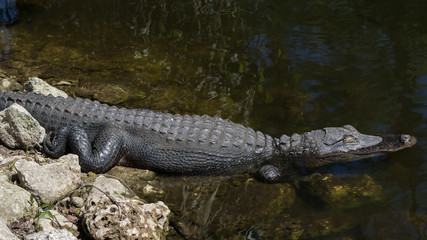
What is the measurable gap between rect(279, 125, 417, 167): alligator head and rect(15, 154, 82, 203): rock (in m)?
2.39

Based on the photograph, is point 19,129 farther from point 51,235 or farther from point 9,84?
point 9,84

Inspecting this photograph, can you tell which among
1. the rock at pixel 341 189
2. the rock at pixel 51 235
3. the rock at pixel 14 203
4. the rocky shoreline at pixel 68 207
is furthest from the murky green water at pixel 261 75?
the rock at pixel 14 203

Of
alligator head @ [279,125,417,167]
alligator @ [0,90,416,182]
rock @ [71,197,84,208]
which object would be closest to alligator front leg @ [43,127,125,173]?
alligator @ [0,90,416,182]

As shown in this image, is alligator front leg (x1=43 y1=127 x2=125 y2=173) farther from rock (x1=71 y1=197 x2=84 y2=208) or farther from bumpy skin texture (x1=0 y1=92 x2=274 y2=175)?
rock (x1=71 y1=197 x2=84 y2=208)

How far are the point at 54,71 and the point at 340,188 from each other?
4637 mm

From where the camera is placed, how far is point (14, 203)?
136 inches

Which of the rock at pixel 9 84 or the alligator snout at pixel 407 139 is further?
the rock at pixel 9 84

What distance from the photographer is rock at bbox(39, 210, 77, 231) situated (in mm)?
3490

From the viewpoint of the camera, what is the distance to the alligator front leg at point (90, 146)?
15.4 feet

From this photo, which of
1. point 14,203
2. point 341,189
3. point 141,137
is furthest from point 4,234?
point 341,189

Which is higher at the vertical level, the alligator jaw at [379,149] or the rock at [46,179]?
the rock at [46,179]

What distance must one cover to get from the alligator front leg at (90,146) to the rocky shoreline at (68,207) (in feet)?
1.14

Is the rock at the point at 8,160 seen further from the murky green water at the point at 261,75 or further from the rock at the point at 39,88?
the rock at the point at 39,88

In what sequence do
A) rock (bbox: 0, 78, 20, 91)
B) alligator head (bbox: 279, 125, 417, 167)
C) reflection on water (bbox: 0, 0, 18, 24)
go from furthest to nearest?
1. reflection on water (bbox: 0, 0, 18, 24)
2. rock (bbox: 0, 78, 20, 91)
3. alligator head (bbox: 279, 125, 417, 167)
